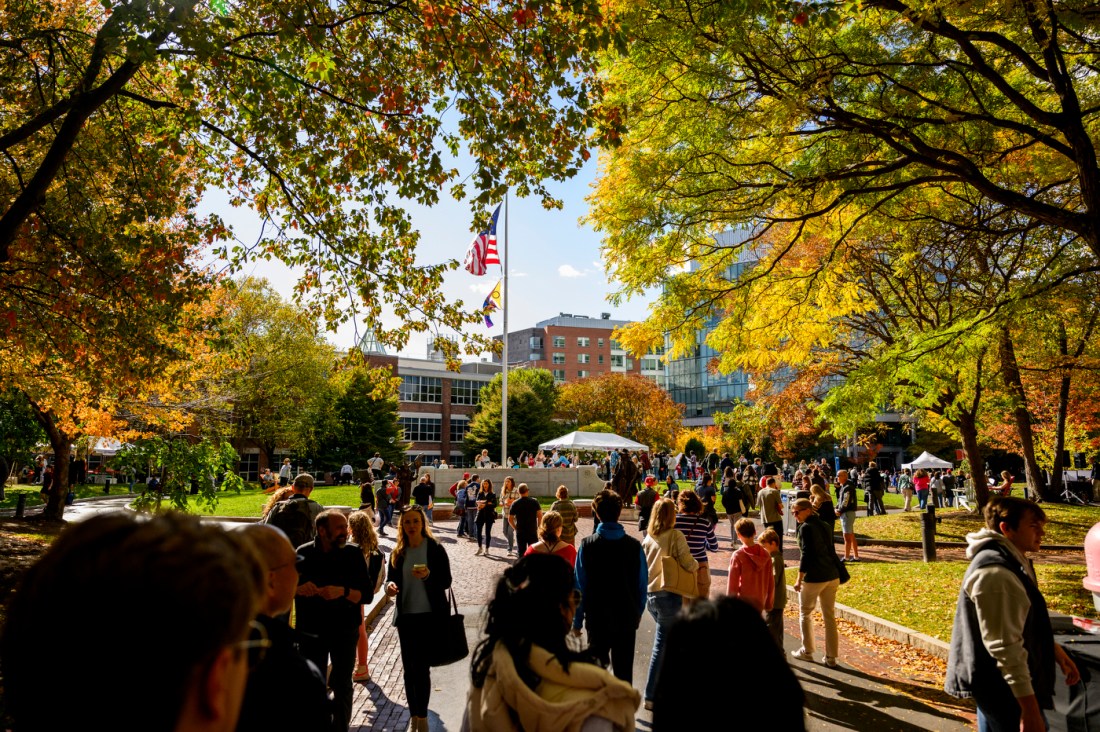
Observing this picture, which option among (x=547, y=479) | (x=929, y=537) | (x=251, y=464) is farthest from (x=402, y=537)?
(x=251, y=464)

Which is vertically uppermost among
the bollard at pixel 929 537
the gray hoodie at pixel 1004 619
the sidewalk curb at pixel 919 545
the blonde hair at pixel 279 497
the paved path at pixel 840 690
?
the blonde hair at pixel 279 497

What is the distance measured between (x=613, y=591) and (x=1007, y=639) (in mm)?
2789

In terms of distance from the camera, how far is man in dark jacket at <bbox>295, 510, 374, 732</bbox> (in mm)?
4895

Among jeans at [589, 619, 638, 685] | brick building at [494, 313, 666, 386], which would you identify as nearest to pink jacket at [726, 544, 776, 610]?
jeans at [589, 619, 638, 685]

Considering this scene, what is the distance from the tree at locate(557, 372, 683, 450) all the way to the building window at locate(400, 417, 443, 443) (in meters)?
19.4

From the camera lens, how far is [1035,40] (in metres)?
7.59

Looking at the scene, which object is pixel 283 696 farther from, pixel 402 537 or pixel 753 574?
pixel 753 574

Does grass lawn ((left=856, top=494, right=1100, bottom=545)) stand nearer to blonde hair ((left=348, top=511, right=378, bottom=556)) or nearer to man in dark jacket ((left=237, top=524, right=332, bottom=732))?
blonde hair ((left=348, top=511, right=378, bottom=556))

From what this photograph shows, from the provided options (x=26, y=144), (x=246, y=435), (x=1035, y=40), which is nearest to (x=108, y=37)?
(x=26, y=144)

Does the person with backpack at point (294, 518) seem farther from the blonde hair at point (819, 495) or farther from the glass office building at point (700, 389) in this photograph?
the glass office building at point (700, 389)

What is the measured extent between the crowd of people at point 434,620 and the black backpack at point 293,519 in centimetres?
2

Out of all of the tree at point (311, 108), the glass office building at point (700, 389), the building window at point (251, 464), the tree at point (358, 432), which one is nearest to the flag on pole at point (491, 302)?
the tree at point (311, 108)

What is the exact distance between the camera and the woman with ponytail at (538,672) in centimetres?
251

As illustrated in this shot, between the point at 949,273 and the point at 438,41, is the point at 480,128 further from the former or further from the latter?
the point at 949,273
